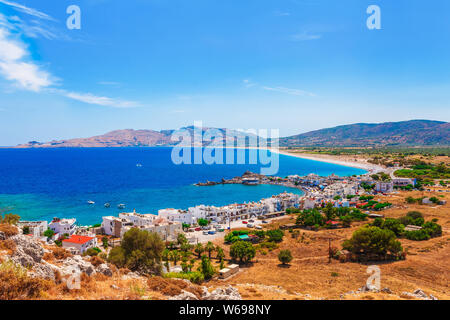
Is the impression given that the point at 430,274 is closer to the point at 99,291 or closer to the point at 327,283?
the point at 327,283

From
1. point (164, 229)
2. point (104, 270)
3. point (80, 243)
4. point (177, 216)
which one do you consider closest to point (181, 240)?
point (164, 229)

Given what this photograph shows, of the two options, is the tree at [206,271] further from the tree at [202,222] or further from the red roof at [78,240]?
the tree at [202,222]

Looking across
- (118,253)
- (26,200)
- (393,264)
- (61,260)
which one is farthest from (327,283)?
(26,200)

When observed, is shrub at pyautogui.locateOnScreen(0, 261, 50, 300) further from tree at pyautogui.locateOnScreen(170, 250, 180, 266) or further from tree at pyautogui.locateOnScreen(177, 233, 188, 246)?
tree at pyautogui.locateOnScreen(177, 233, 188, 246)

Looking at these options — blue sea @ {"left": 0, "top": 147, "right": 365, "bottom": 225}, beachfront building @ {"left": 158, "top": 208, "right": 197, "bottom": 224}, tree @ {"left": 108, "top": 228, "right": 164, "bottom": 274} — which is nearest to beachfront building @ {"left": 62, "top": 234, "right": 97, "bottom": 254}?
tree @ {"left": 108, "top": 228, "right": 164, "bottom": 274}
